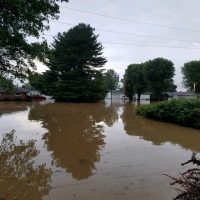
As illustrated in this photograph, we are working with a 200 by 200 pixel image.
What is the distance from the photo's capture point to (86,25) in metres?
52.6

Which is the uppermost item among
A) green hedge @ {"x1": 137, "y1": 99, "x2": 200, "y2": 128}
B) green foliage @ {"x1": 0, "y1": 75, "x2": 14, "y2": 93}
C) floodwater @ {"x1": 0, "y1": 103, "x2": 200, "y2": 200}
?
green foliage @ {"x1": 0, "y1": 75, "x2": 14, "y2": 93}

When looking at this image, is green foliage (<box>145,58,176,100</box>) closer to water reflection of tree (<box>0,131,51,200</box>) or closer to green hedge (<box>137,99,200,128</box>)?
green hedge (<box>137,99,200,128</box>)

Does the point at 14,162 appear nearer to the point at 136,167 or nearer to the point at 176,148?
the point at 136,167

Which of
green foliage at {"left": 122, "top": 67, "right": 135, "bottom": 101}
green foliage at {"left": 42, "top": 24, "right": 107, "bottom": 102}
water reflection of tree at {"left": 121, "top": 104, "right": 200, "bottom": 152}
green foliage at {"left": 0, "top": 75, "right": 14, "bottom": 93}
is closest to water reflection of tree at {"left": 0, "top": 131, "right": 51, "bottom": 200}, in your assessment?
water reflection of tree at {"left": 121, "top": 104, "right": 200, "bottom": 152}

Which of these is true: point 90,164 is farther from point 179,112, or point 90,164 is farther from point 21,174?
point 179,112

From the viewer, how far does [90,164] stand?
350 inches

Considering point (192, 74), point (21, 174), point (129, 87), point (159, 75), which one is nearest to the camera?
point (21, 174)

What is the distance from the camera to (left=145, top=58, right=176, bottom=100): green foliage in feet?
212

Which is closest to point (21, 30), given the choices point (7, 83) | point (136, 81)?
point (7, 83)

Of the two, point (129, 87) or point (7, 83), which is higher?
point (129, 87)

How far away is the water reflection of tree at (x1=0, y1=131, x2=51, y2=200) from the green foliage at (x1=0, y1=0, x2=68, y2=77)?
543 cm

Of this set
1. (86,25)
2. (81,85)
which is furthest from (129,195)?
(86,25)

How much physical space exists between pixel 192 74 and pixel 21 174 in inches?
2724

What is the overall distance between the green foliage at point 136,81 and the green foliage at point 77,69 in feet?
48.9
